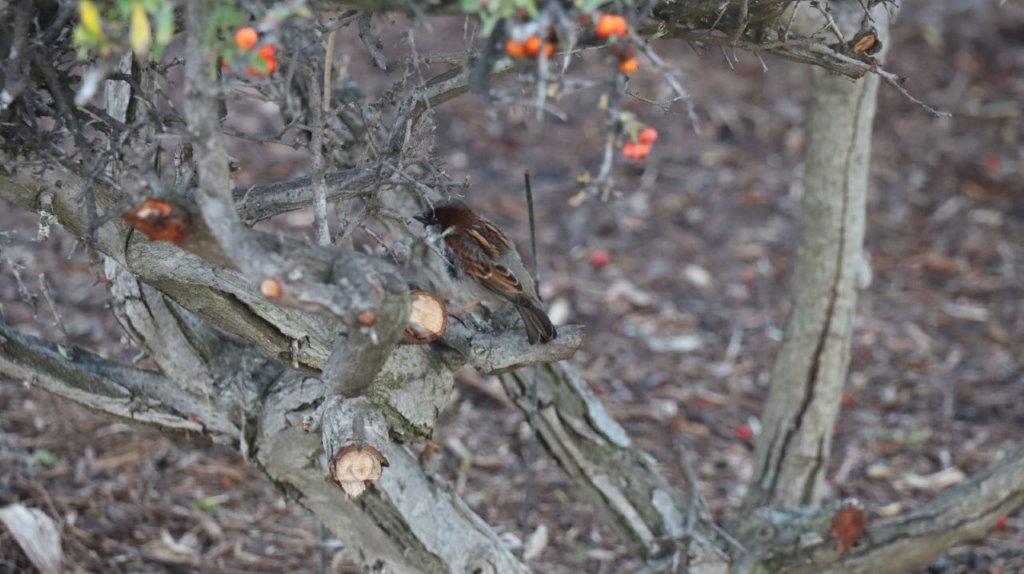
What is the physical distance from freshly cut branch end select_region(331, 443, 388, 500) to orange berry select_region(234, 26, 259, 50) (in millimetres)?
983

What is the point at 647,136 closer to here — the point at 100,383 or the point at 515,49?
the point at 515,49

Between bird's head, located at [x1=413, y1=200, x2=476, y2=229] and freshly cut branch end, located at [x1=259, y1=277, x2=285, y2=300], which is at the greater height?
freshly cut branch end, located at [x1=259, y1=277, x2=285, y2=300]

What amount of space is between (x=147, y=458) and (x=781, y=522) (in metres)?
2.70

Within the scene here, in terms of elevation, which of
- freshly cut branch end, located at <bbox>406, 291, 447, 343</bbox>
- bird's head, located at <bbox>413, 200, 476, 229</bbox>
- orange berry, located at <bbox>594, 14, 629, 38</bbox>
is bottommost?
bird's head, located at <bbox>413, 200, 476, 229</bbox>

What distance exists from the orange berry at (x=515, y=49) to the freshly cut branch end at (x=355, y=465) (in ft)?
3.46

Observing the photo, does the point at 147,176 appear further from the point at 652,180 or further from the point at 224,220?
the point at 652,180

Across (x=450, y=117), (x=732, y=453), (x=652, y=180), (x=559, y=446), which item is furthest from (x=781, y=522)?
(x=450, y=117)

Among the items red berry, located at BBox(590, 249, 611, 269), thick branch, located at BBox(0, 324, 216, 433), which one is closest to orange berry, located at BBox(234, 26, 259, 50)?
thick branch, located at BBox(0, 324, 216, 433)

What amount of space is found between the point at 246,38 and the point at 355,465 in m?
1.04

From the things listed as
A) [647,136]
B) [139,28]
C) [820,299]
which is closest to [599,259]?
[820,299]

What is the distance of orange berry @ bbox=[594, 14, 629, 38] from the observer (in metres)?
1.96

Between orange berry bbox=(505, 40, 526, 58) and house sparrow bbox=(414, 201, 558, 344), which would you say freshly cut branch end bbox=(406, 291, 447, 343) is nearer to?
house sparrow bbox=(414, 201, 558, 344)

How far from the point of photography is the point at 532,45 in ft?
6.29

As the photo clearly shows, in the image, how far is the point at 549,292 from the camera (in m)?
6.65
